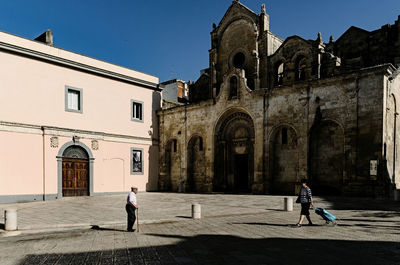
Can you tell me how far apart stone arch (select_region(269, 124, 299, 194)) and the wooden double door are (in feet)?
42.5

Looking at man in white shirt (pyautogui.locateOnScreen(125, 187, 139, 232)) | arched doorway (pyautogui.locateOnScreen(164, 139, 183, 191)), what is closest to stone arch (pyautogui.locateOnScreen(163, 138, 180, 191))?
arched doorway (pyautogui.locateOnScreen(164, 139, 183, 191))

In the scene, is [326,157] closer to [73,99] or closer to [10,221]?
[10,221]

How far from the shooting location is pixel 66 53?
2080 cm

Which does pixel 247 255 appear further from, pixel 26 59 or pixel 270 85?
pixel 270 85

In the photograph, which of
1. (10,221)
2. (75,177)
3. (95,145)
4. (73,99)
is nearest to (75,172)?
(75,177)

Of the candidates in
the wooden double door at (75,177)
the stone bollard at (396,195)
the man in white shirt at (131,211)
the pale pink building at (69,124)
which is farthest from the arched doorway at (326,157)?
the wooden double door at (75,177)

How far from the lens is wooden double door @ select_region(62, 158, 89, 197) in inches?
802

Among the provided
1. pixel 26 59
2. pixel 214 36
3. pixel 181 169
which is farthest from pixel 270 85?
pixel 26 59

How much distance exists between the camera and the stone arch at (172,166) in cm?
2595

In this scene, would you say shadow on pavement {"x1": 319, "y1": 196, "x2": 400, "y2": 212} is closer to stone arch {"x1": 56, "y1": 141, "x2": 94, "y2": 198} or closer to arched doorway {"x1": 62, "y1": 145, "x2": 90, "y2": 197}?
stone arch {"x1": 56, "y1": 141, "x2": 94, "y2": 198}

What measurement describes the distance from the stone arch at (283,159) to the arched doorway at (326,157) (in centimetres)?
116

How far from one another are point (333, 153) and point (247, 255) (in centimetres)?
1388

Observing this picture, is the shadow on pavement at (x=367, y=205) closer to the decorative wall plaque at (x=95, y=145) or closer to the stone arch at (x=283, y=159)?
the stone arch at (x=283, y=159)

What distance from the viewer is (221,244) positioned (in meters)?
7.33
